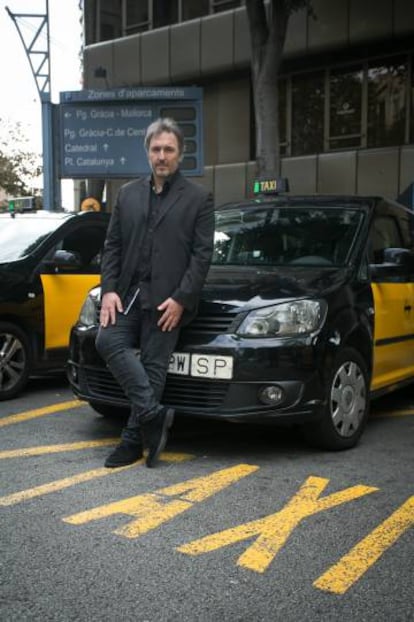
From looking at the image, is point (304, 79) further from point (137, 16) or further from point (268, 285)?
point (268, 285)

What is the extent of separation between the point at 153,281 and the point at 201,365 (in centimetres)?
55

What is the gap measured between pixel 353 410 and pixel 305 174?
13320 millimetres

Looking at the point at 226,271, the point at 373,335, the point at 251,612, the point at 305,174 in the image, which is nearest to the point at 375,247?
the point at 373,335

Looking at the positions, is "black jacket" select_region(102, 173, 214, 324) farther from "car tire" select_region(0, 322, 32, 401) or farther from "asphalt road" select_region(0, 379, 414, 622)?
"car tire" select_region(0, 322, 32, 401)

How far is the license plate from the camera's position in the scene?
409 cm

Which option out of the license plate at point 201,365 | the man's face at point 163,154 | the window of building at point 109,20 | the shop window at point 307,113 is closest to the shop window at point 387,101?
the shop window at point 307,113

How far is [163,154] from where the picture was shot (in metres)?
4.12

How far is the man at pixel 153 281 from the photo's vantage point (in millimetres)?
4023

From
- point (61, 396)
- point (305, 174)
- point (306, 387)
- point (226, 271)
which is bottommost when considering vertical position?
point (61, 396)

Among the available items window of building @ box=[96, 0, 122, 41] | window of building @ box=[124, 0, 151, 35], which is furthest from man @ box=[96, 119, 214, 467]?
window of building @ box=[96, 0, 122, 41]

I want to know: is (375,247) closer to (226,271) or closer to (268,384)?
(226,271)

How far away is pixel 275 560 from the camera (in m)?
2.93

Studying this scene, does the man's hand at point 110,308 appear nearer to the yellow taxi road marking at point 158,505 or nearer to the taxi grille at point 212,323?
the taxi grille at point 212,323

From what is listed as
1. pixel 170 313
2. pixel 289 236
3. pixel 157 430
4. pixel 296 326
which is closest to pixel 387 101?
pixel 289 236
